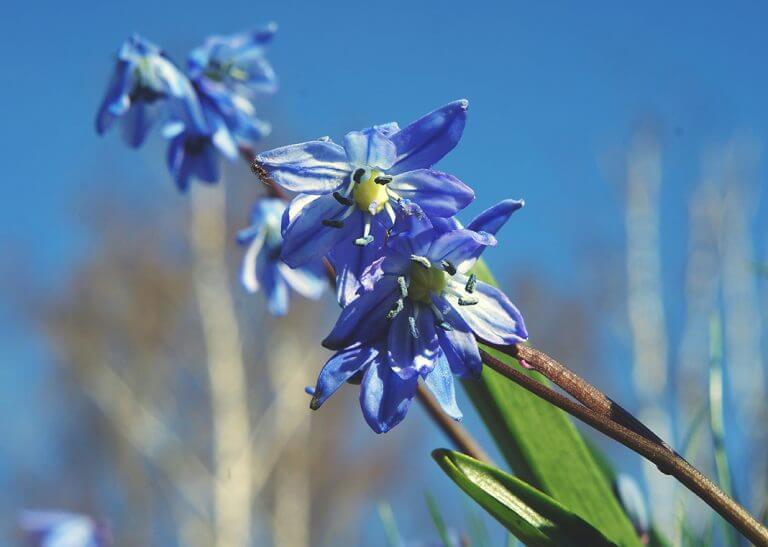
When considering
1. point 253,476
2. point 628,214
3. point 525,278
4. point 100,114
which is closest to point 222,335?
point 253,476

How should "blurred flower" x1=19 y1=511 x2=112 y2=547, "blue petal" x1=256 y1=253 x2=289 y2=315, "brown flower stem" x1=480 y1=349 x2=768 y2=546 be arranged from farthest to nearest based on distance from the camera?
"blurred flower" x1=19 y1=511 x2=112 y2=547, "blue petal" x1=256 y1=253 x2=289 y2=315, "brown flower stem" x1=480 y1=349 x2=768 y2=546

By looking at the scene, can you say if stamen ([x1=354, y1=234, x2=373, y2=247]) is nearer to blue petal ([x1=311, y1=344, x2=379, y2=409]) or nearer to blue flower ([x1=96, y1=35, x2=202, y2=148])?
blue petal ([x1=311, y1=344, x2=379, y2=409])

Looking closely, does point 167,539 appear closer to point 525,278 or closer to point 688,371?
point 525,278

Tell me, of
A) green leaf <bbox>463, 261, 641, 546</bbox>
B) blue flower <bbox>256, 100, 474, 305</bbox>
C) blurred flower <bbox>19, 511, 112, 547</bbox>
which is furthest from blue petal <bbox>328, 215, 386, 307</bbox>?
blurred flower <bbox>19, 511, 112, 547</bbox>

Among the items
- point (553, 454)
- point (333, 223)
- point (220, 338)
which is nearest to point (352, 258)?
point (333, 223)

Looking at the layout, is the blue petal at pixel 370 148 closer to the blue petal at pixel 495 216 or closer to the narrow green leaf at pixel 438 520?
the blue petal at pixel 495 216

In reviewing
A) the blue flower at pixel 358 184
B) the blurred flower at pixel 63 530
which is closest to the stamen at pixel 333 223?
the blue flower at pixel 358 184
